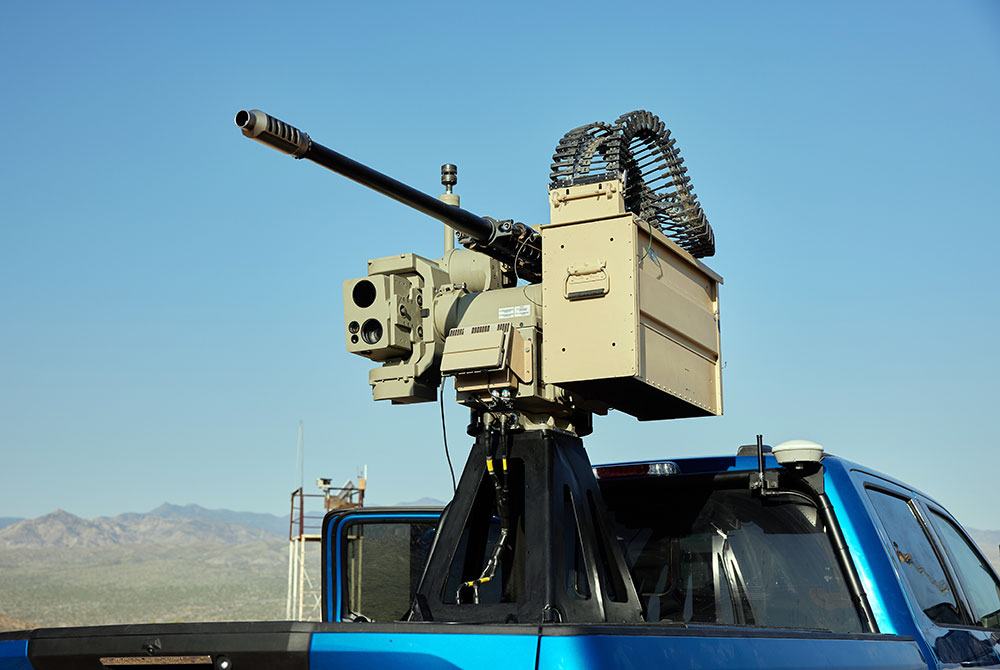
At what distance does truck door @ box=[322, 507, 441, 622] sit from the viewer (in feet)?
18.2

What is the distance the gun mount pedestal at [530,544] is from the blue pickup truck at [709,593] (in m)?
0.10

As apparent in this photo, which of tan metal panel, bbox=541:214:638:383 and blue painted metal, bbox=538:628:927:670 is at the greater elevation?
tan metal panel, bbox=541:214:638:383

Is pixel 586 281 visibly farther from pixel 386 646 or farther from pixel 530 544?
pixel 386 646

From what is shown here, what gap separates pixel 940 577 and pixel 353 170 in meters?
3.01

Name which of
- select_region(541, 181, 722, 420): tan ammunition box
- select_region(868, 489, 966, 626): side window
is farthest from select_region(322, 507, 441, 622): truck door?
select_region(868, 489, 966, 626): side window

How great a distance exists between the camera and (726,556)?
5.03 m

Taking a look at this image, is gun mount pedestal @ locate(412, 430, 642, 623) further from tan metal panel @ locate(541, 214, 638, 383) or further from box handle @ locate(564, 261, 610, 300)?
box handle @ locate(564, 261, 610, 300)

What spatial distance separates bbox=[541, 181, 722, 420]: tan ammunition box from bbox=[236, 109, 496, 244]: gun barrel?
505 millimetres

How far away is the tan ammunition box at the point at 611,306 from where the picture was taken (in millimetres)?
4676

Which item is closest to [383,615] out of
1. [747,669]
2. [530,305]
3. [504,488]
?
[504,488]

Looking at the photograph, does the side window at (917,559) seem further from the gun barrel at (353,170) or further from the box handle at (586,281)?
the gun barrel at (353,170)

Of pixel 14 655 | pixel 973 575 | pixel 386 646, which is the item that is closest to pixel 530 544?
pixel 386 646

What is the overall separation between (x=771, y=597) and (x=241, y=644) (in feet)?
8.51

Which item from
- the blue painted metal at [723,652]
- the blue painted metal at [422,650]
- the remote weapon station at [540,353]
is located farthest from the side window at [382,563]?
the blue painted metal at [422,650]
